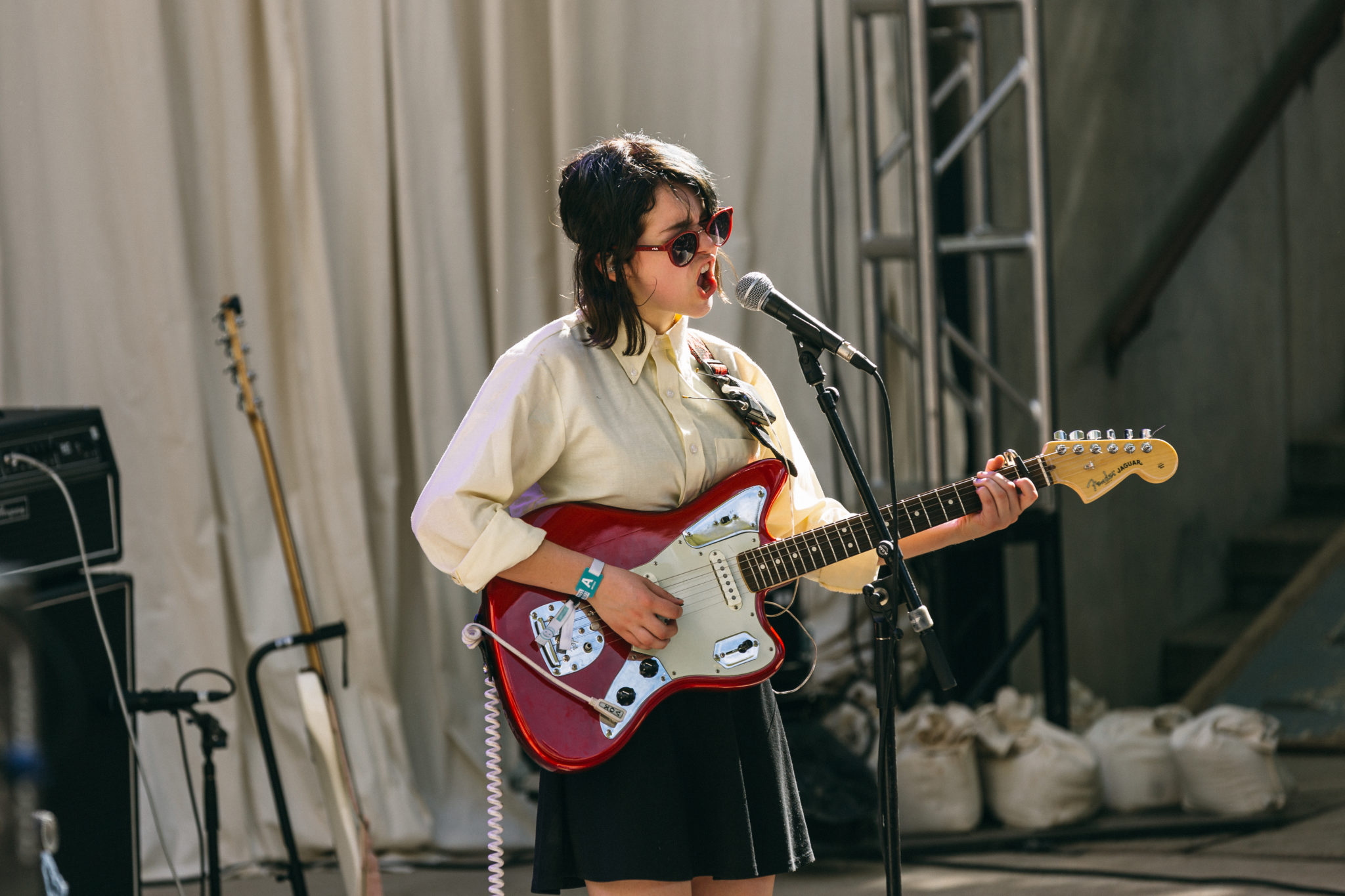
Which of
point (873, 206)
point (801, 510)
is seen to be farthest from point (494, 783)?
point (873, 206)

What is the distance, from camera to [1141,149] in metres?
5.20

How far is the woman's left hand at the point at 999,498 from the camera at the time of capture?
179cm

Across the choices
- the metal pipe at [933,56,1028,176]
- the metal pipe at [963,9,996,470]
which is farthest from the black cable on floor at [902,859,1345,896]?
the metal pipe at [933,56,1028,176]

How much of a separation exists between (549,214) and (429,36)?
1.78ft

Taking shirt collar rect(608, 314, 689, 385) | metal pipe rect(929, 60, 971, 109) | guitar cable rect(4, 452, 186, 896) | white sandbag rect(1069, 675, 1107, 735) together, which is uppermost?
metal pipe rect(929, 60, 971, 109)

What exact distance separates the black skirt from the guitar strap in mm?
331

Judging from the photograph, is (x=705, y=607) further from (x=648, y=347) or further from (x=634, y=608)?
(x=648, y=347)

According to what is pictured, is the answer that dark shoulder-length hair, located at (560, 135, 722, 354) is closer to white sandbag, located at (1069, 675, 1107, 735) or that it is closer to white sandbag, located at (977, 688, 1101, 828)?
white sandbag, located at (977, 688, 1101, 828)

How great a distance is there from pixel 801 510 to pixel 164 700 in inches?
49.6

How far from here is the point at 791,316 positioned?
172 centimetres

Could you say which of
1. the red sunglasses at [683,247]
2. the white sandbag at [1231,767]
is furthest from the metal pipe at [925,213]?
the red sunglasses at [683,247]

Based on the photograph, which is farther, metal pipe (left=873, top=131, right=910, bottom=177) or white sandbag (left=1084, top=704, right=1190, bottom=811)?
metal pipe (left=873, top=131, right=910, bottom=177)

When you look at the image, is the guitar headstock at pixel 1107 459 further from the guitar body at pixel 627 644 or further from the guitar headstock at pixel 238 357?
the guitar headstock at pixel 238 357

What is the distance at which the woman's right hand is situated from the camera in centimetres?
175
